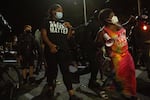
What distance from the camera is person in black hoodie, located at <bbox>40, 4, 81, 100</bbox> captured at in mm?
7488

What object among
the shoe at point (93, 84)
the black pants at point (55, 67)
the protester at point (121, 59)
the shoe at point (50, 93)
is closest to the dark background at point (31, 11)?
the shoe at point (93, 84)

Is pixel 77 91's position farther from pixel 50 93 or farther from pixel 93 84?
pixel 50 93

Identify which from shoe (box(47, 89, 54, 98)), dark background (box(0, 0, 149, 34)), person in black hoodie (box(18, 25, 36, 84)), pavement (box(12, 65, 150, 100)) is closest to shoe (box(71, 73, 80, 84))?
pavement (box(12, 65, 150, 100))

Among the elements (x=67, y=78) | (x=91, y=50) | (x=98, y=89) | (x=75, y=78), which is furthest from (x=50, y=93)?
(x=75, y=78)

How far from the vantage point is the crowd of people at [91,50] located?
654cm

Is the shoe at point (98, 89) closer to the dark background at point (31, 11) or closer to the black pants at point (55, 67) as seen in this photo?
the black pants at point (55, 67)

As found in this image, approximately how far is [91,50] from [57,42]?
4.43 ft

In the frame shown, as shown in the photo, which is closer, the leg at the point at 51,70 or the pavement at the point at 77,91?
the leg at the point at 51,70

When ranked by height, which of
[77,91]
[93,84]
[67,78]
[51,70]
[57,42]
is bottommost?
[77,91]

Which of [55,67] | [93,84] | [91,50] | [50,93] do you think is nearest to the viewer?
[55,67]

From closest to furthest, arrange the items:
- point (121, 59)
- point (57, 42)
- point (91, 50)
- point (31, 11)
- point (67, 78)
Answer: point (121, 59) → point (67, 78) → point (57, 42) → point (91, 50) → point (31, 11)

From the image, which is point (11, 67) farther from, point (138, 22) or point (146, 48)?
point (138, 22)

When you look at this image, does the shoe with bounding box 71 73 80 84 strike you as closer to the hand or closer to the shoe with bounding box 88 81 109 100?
the shoe with bounding box 88 81 109 100

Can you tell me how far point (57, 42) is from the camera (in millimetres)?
7598
